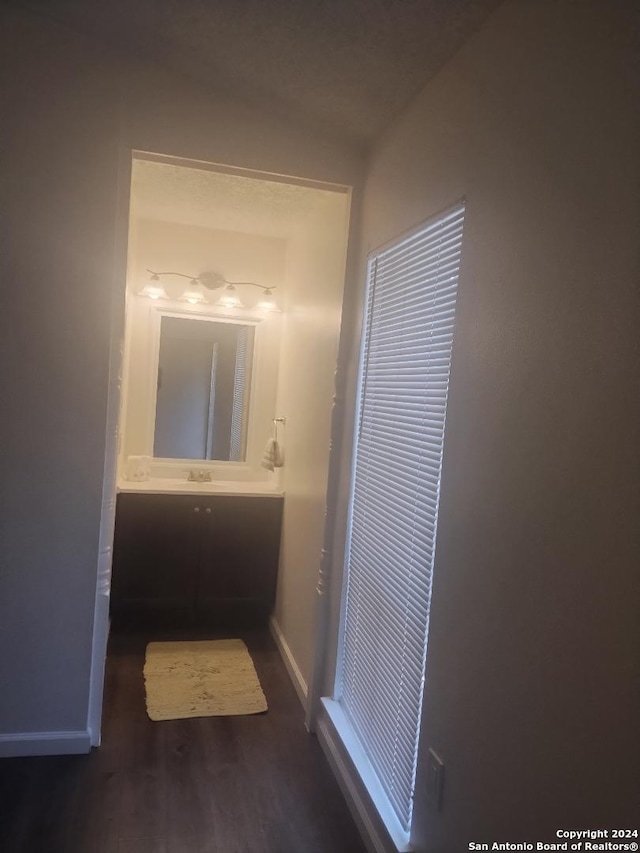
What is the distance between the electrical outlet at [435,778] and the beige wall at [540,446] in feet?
0.11

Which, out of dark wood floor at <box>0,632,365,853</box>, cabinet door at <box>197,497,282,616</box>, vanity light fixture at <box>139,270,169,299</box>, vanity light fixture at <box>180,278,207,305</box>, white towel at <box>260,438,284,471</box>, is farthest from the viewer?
vanity light fixture at <box>180,278,207,305</box>

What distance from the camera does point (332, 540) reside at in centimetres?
274

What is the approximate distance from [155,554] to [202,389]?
108 cm

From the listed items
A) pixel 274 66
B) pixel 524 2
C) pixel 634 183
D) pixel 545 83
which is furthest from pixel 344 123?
pixel 634 183

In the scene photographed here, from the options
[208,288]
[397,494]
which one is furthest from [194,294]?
[397,494]

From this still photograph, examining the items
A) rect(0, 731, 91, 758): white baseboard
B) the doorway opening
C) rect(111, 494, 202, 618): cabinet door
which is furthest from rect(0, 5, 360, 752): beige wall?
rect(111, 494, 202, 618): cabinet door

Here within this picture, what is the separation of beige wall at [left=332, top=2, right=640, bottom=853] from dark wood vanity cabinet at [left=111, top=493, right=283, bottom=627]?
2.15 m

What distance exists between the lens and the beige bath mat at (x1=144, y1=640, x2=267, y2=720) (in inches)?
112

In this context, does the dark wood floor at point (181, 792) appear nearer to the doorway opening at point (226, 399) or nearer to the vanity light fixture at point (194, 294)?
the doorway opening at point (226, 399)

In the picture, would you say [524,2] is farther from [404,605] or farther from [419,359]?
[404,605]

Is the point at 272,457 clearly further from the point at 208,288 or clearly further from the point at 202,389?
the point at 208,288

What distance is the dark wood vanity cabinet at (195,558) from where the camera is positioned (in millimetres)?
3576

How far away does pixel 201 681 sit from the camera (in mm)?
3072

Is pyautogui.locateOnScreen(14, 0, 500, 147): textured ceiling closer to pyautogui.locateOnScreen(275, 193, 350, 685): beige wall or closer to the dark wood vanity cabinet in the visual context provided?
pyautogui.locateOnScreen(275, 193, 350, 685): beige wall
